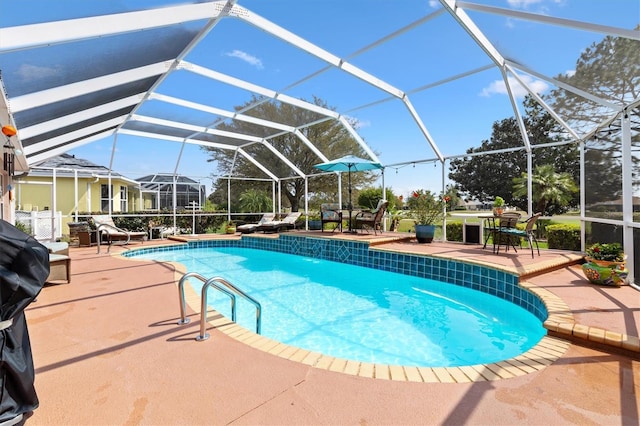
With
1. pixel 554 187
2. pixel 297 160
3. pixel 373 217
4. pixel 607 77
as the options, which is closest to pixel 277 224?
pixel 373 217

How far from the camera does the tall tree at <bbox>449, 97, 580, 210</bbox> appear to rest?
67.3 ft

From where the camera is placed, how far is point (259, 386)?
2.19m

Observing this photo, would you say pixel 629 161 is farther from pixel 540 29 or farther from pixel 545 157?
pixel 545 157

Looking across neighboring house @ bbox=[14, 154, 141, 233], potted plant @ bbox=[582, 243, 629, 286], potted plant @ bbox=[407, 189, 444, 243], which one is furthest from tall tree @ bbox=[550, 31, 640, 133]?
neighboring house @ bbox=[14, 154, 141, 233]

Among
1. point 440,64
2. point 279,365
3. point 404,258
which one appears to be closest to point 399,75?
point 440,64

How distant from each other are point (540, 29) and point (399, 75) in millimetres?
3260

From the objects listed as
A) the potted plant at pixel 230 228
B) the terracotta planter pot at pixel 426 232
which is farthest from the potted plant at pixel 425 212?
the potted plant at pixel 230 228

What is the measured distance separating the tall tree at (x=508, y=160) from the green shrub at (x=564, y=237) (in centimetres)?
1315

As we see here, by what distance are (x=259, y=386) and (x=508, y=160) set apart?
28952 mm

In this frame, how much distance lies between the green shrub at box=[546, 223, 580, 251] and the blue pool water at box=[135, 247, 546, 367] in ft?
A: 14.0

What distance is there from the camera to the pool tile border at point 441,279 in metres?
2.39

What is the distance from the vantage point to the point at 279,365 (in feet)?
8.16

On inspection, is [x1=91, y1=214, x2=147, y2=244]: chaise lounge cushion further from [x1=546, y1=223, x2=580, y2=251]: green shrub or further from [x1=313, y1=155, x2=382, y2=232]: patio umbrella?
[x1=546, y1=223, x2=580, y2=251]: green shrub

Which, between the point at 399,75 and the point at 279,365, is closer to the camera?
the point at 279,365
